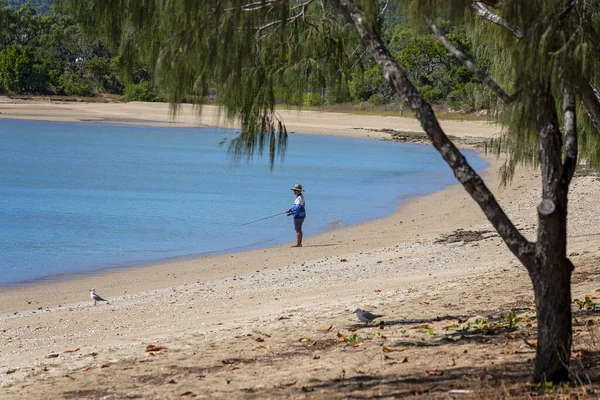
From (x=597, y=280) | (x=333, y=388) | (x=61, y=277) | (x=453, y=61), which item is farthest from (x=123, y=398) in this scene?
(x=453, y=61)

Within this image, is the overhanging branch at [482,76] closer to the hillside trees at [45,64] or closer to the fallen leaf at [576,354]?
the fallen leaf at [576,354]

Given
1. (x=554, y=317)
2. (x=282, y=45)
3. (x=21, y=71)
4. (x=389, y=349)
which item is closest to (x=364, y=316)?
(x=389, y=349)

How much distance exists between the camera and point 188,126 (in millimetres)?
66625

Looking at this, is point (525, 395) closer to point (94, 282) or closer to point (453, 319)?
point (453, 319)

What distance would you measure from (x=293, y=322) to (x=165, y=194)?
21.8m

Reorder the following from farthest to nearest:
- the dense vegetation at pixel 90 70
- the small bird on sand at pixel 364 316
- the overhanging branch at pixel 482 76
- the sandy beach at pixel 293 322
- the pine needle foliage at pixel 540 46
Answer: the dense vegetation at pixel 90 70, the small bird on sand at pixel 364 316, the sandy beach at pixel 293 322, the overhanging branch at pixel 482 76, the pine needle foliage at pixel 540 46

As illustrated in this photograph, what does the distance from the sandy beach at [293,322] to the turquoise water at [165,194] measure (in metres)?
2.30

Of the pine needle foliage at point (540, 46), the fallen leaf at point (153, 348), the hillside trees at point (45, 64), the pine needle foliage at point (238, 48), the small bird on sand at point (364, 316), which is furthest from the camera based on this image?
the hillside trees at point (45, 64)

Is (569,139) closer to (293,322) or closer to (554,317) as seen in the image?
(554,317)

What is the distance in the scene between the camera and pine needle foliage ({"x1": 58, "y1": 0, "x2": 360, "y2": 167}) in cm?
668

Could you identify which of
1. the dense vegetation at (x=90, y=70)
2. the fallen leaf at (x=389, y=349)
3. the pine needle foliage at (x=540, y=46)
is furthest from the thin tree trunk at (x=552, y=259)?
the dense vegetation at (x=90, y=70)

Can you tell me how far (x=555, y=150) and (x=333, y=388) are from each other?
→ 7.50 feet

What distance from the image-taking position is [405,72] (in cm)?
678

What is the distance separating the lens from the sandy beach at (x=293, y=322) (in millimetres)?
7059
